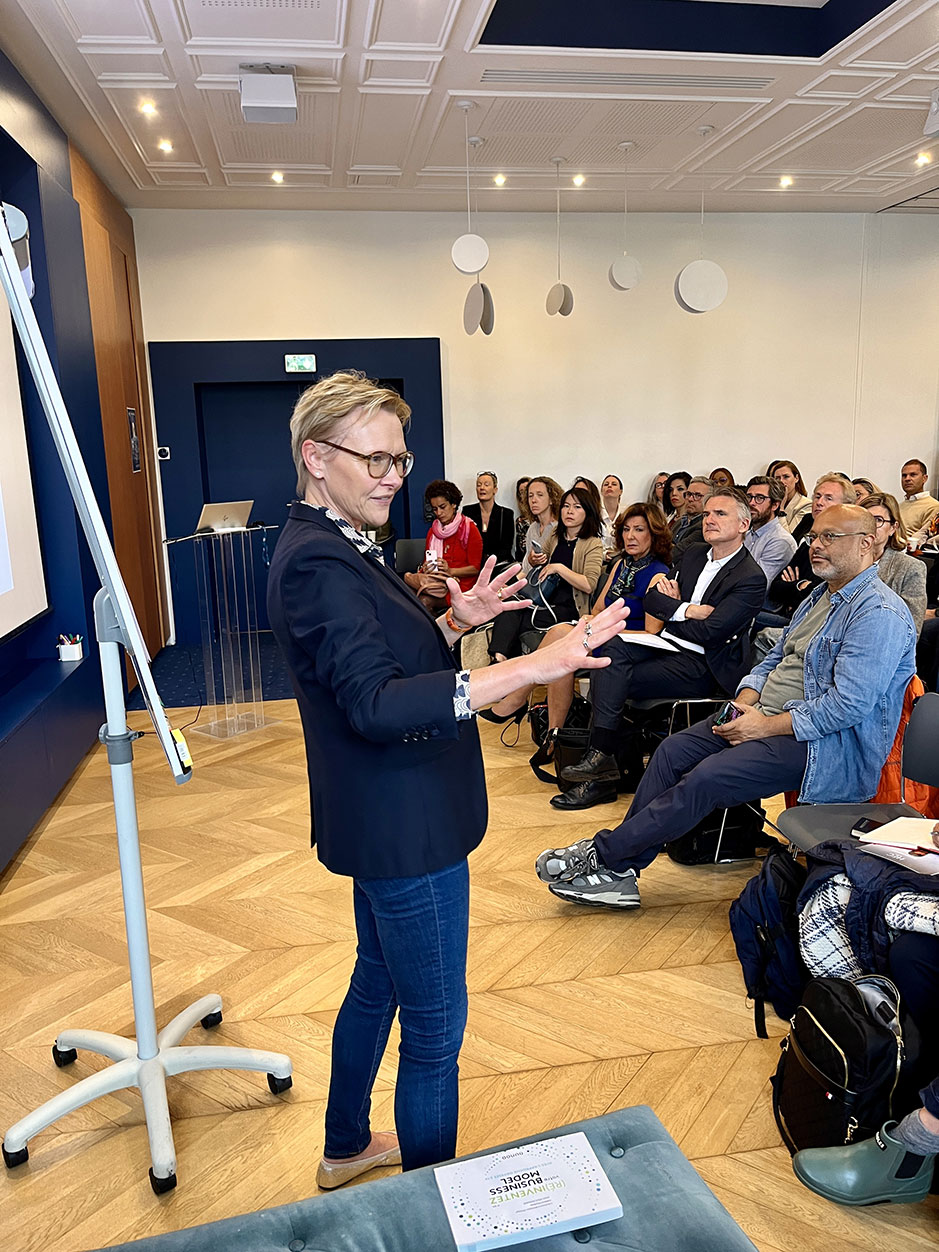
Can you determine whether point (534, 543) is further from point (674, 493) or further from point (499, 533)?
point (674, 493)

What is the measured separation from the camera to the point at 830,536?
9.92 ft

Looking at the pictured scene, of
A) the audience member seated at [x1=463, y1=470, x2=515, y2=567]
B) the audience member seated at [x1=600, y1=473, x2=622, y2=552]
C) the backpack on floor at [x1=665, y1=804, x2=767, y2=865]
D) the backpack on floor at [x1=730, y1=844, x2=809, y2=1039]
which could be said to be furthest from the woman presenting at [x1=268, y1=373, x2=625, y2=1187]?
the audience member seated at [x1=600, y1=473, x2=622, y2=552]

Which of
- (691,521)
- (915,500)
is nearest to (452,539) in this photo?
(691,521)

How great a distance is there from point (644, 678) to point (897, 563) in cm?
194

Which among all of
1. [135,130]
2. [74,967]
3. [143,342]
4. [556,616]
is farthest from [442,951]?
[143,342]

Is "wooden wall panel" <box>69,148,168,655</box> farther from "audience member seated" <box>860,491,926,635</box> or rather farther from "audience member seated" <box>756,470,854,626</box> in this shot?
"audience member seated" <box>860,491,926,635</box>

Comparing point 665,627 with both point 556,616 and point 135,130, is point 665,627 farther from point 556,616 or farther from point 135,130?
point 135,130

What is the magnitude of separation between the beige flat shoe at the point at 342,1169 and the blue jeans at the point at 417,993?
28cm

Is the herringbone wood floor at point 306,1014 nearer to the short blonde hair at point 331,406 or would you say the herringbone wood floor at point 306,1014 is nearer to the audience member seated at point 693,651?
the audience member seated at point 693,651

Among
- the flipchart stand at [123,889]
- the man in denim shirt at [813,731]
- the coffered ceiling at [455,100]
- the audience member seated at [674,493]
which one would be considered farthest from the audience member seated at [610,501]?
the flipchart stand at [123,889]

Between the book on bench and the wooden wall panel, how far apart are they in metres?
5.48

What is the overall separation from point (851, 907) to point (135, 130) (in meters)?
5.95

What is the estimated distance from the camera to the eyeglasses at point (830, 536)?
300 cm

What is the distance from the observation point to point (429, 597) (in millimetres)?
5758
